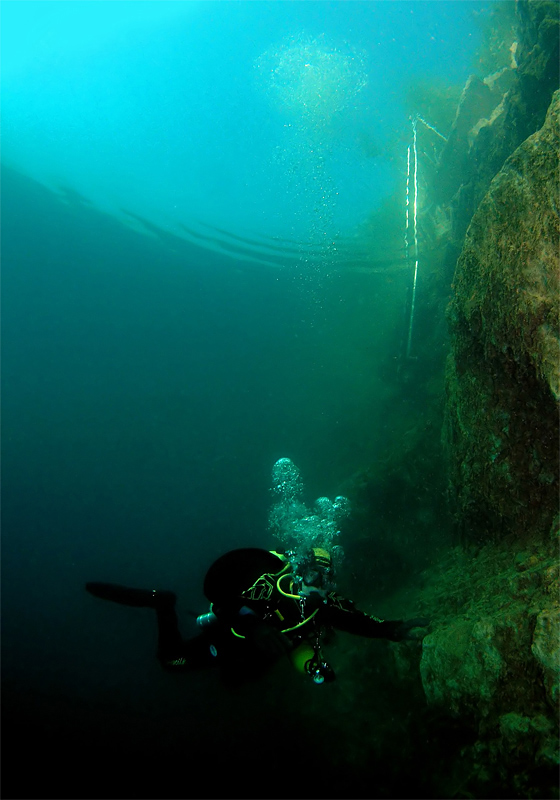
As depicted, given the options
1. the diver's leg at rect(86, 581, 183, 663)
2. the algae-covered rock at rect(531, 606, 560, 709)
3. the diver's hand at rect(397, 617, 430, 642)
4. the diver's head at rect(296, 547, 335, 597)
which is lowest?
the algae-covered rock at rect(531, 606, 560, 709)

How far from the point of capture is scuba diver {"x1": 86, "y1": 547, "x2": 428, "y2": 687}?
9.19 feet

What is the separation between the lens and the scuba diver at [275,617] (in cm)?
280

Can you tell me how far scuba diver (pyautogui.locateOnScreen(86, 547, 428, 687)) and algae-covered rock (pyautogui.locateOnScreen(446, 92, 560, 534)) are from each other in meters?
1.48

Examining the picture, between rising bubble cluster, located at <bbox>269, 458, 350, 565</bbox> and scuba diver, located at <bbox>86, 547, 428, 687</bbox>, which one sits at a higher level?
rising bubble cluster, located at <bbox>269, 458, 350, 565</bbox>

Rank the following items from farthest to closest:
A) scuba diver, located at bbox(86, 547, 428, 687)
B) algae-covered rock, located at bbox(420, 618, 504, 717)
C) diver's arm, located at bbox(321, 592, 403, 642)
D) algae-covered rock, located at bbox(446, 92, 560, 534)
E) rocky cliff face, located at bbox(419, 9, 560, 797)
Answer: diver's arm, located at bbox(321, 592, 403, 642) → scuba diver, located at bbox(86, 547, 428, 687) → algae-covered rock, located at bbox(446, 92, 560, 534) → algae-covered rock, located at bbox(420, 618, 504, 717) → rocky cliff face, located at bbox(419, 9, 560, 797)

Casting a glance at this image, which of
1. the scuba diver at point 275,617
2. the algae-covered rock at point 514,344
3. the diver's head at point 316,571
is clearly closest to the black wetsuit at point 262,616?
the scuba diver at point 275,617

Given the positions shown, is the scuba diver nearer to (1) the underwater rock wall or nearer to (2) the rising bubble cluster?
(1) the underwater rock wall

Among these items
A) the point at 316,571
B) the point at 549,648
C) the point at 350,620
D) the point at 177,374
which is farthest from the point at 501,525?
the point at 177,374

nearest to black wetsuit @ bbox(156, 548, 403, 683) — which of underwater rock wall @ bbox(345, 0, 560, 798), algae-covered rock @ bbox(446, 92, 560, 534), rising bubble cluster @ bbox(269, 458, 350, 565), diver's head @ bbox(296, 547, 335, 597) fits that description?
diver's head @ bbox(296, 547, 335, 597)

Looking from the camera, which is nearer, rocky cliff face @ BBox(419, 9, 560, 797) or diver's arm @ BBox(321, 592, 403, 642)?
rocky cliff face @ BBox(419, 9, 560, 797)

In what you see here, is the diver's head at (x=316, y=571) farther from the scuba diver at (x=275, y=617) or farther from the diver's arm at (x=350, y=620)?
the diver's arm at (x=350, y=620)

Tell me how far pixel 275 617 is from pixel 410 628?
1.35 metres

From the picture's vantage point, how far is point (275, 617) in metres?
2.87

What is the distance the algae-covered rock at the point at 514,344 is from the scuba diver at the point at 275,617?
1.48 meters
